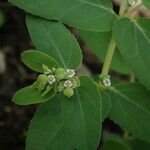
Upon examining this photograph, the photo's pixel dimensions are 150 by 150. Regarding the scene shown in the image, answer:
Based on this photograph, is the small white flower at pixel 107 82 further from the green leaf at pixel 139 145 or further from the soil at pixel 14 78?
the soil at pixel 14 78

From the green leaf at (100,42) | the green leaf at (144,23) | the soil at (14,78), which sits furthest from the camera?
the soil at (14,78)

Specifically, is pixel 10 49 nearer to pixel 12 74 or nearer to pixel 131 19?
pixel 12 74

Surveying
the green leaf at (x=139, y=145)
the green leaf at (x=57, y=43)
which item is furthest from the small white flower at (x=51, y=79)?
the green leaf at (x=139, y=145)

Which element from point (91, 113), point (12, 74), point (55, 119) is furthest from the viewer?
point (12, 74)

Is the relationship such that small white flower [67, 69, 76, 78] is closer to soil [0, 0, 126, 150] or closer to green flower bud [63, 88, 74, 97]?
green flower bud [63, 88, 74, 97]

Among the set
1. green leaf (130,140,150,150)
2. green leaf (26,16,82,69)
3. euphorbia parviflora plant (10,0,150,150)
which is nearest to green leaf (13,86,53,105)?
euphorbia parviflora plant (10,0,150,150)

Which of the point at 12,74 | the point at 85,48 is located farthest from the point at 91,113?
the point at 85,48
